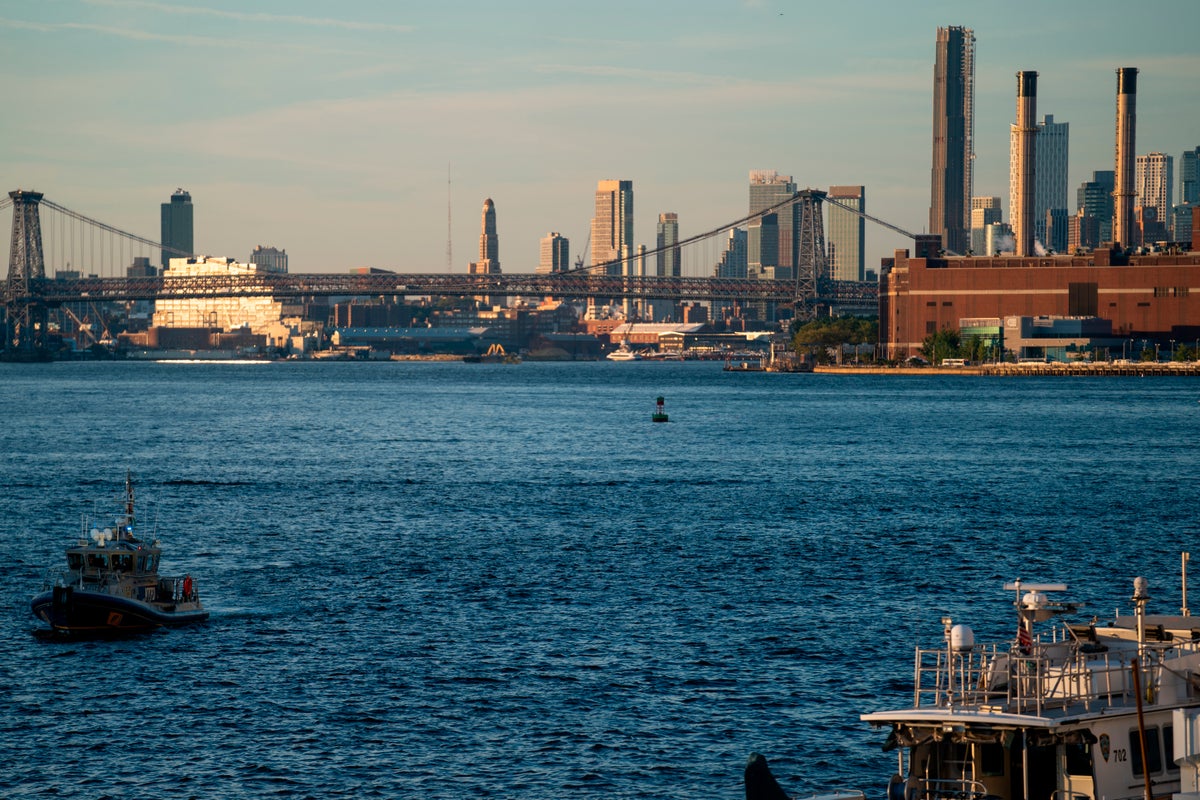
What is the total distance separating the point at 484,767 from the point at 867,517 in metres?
38.6

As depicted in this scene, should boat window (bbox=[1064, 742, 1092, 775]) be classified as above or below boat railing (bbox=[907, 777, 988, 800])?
above

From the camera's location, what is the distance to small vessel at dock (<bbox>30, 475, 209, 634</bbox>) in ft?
130

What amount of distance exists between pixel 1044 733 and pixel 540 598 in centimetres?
2570

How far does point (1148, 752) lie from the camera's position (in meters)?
20.4

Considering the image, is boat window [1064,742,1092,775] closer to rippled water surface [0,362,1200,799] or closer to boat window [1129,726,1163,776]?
boat window [1129,726,1163,776]

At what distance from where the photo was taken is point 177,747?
29484mm

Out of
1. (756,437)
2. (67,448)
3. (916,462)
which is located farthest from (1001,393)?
(67,448)

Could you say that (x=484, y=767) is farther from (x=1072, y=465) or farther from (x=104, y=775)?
(x=1072, y=465)

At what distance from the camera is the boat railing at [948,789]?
1962cm

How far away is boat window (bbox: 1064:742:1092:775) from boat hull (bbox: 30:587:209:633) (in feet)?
86.1

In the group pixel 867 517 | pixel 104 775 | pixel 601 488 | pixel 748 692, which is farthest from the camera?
pixel 601 488

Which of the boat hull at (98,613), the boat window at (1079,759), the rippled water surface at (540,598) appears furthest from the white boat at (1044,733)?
the boat hull at (98,613)

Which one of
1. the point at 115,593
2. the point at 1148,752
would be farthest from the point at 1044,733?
the point at 115,593

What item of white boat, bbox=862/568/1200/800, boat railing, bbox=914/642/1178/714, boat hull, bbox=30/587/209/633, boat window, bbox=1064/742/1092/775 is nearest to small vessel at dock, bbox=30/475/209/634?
boat hull, bbox=30/587/209/633
